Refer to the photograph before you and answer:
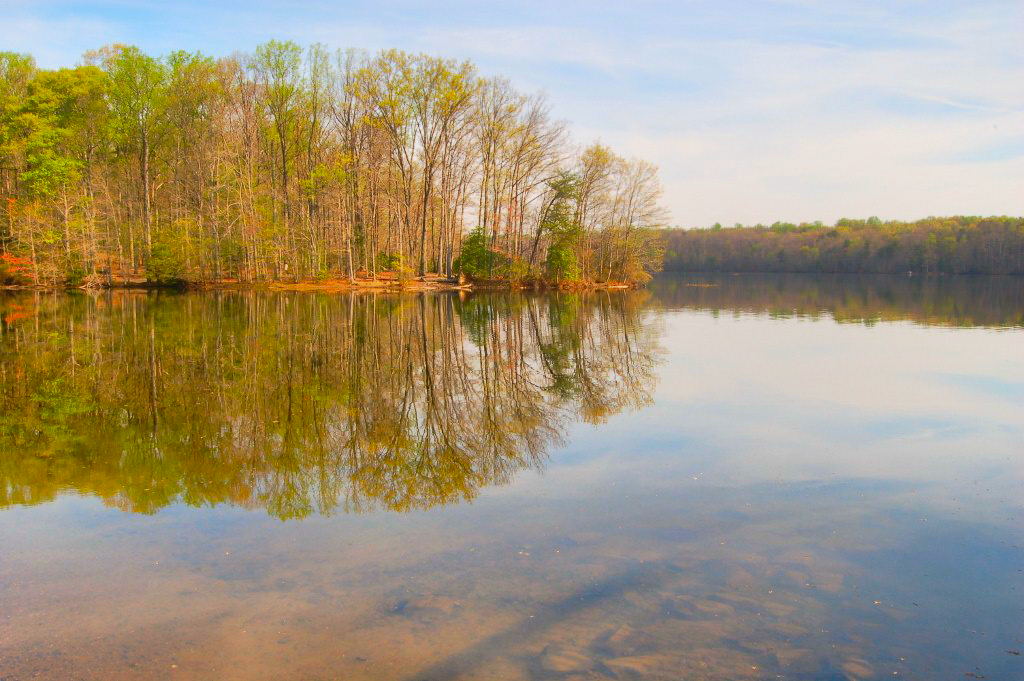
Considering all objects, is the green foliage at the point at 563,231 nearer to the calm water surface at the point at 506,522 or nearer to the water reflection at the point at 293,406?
the water reflection at the point at 293,406

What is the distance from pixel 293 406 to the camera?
10.3m

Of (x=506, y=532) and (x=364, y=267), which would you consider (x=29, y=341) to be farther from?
(x=364, y=267)

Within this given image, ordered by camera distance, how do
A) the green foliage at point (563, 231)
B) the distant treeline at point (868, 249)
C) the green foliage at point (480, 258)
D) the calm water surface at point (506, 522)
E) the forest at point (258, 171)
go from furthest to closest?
the distant treeline at point (868, 249) → the green foliage at point (563, 231) → the green foliage at point (480, 258) → the forest at point (258, 171) → the calm water surface at point (506, 522)

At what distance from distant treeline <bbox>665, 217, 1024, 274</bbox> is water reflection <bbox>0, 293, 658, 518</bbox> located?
334ft

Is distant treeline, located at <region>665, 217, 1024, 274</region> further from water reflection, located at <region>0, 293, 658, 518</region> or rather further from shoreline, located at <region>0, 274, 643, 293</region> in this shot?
water reflection, located at <region>0, 293, 658, 518</region>

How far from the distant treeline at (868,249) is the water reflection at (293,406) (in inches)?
4006

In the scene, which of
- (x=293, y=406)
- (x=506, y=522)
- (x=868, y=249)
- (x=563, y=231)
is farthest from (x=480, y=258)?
(x=868, y=249)

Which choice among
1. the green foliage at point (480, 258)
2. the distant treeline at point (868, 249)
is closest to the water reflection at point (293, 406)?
the green foliage at point (480, 258)

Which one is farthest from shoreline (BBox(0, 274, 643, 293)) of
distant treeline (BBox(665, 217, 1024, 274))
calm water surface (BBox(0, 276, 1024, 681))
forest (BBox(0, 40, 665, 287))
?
distant treeline (BBox(665, 217, 1024, 274))

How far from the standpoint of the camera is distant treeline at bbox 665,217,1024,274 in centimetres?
9988

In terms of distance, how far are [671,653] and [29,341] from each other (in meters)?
19.1

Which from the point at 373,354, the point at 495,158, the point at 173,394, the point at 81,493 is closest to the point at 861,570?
the point at 81,493

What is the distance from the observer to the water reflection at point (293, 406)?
7.05 meters

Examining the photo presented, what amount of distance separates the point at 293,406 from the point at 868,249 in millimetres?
119283
